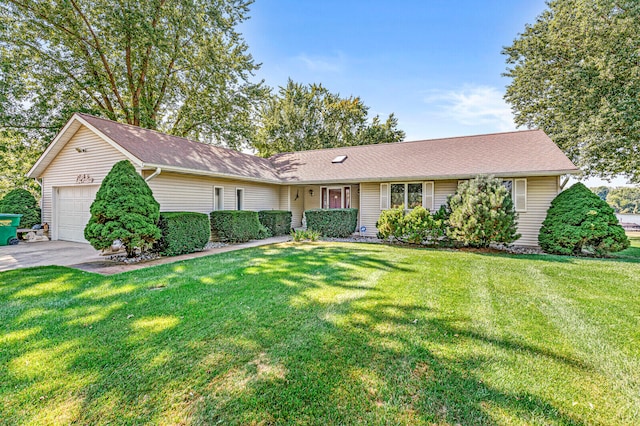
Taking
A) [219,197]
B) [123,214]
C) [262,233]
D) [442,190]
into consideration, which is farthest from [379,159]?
[123,214]

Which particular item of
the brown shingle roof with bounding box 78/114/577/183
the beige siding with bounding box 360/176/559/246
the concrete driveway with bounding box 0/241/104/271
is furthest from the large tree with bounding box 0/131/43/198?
the beige siding with bounding box 360/176/559/246

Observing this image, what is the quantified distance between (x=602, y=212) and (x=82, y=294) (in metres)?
12.7

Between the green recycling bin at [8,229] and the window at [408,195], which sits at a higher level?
the window at [408,195]

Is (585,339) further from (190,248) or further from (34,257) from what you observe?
(34,257)

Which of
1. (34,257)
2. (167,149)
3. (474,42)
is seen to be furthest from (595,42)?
(34,257)

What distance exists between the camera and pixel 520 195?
10.5 meters

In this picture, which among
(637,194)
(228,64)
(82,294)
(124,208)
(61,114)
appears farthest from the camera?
(637,194)

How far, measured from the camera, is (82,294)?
4.62 meters

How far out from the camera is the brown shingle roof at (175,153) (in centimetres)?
945

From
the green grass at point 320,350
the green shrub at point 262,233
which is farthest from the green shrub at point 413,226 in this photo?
the green shrub at point 262,233

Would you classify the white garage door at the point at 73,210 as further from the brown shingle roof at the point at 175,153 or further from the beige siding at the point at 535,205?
the beige siding at the point at 535,205

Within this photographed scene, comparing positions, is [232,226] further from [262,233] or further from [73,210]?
[73,210]

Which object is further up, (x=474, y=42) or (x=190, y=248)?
(x=474, y=42)

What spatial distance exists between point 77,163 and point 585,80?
22691 mm
